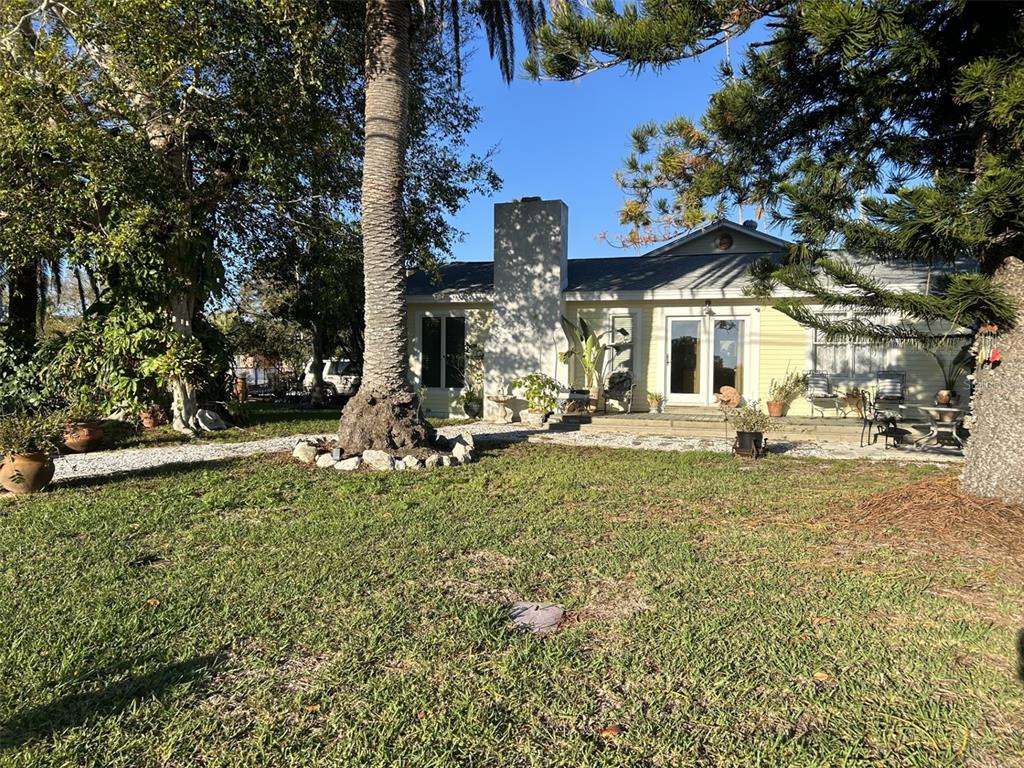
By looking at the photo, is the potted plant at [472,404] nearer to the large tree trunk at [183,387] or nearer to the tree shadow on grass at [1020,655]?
the large tree trunk at [183,387]

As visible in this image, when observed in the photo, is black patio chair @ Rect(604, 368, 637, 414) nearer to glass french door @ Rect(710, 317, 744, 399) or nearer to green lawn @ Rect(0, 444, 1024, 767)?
glass french door @ Rect(710, 317, 744, 399)

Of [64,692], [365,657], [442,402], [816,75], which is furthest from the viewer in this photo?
[442,402]

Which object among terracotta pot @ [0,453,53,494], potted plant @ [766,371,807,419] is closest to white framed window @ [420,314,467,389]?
potted plant @ [766,371,807,419]

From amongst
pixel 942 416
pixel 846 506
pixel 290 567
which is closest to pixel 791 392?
pixel 942 416

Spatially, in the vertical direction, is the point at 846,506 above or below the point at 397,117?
below

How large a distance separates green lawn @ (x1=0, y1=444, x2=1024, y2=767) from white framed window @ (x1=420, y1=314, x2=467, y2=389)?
978cm

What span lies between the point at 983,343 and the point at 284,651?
19.0ft

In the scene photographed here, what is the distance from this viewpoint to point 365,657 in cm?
302

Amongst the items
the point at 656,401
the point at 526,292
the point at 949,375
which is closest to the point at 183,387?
the point at 526,292

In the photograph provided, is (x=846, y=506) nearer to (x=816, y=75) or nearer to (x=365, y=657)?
(x=816, y=75)

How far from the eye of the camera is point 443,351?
15680mm

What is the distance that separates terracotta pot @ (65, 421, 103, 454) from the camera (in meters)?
9.58

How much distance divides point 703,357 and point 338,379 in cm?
1181

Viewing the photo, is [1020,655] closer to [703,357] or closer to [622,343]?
[703,357]
